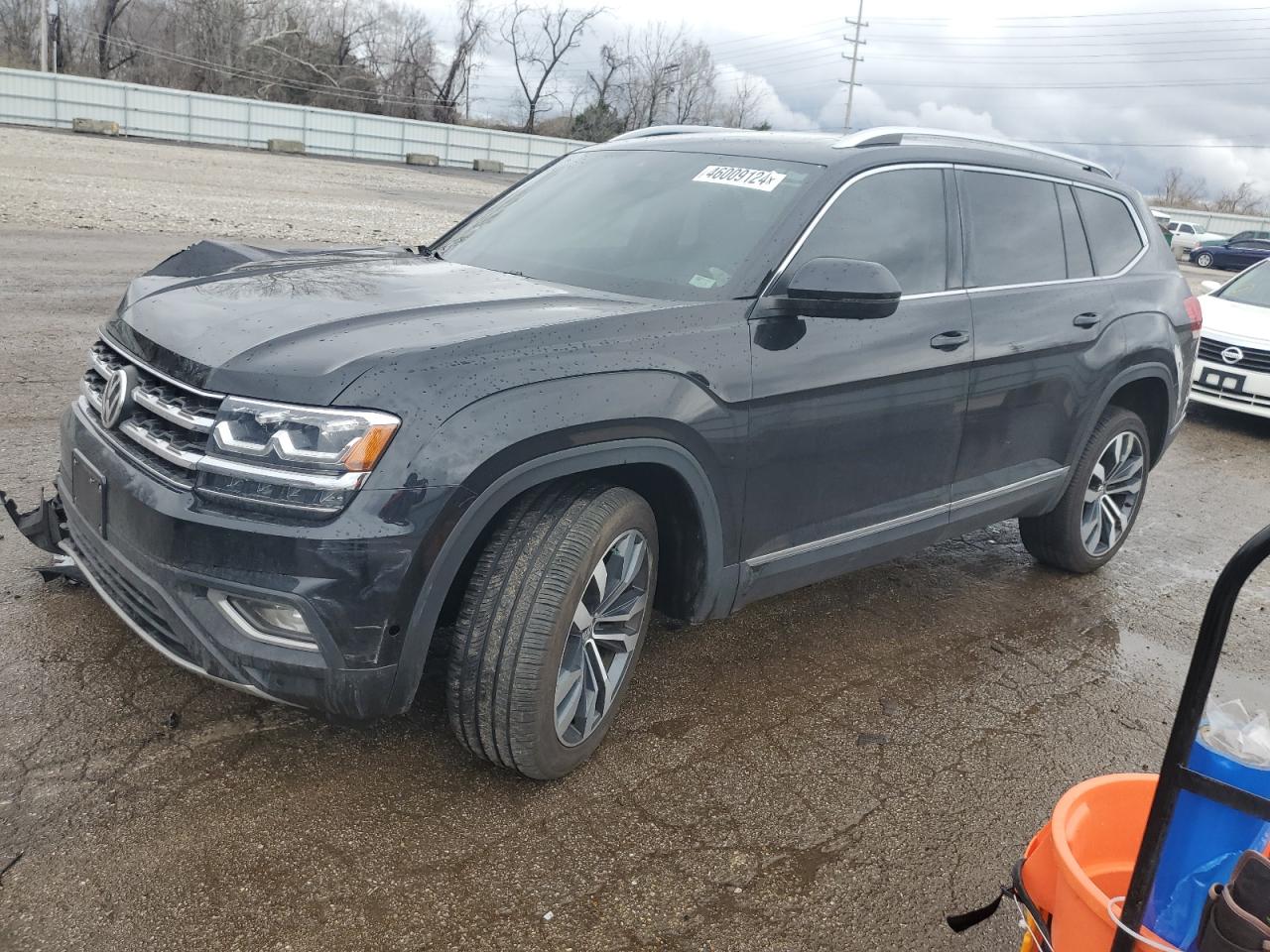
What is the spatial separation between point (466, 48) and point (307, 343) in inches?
2690

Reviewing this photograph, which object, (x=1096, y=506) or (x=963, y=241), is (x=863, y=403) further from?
(x=1096, y=506)

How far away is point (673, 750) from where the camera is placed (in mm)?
3406

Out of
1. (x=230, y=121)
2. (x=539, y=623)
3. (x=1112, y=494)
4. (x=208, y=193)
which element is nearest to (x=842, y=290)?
(x=539, y=623)

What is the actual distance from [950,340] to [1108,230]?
171cm

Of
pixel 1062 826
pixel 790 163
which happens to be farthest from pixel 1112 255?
pixel 1062 826

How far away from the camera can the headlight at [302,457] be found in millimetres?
2592

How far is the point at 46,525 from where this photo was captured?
3678mm

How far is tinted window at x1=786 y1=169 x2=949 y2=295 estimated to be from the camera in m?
3.76

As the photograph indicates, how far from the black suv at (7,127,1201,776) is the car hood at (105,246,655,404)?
1 cm

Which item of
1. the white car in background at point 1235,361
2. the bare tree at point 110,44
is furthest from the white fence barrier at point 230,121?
the bare tree at point 110,44

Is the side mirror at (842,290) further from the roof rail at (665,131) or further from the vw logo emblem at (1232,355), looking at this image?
the vw logo emblem at (1232,355)

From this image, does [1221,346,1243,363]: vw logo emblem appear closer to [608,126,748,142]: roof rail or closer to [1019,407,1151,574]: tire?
[1019,407,1151,574]: tire

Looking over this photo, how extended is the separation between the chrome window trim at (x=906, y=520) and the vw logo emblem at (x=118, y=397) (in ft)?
6.22

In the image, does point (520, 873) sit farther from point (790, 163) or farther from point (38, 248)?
point (38, 248)
